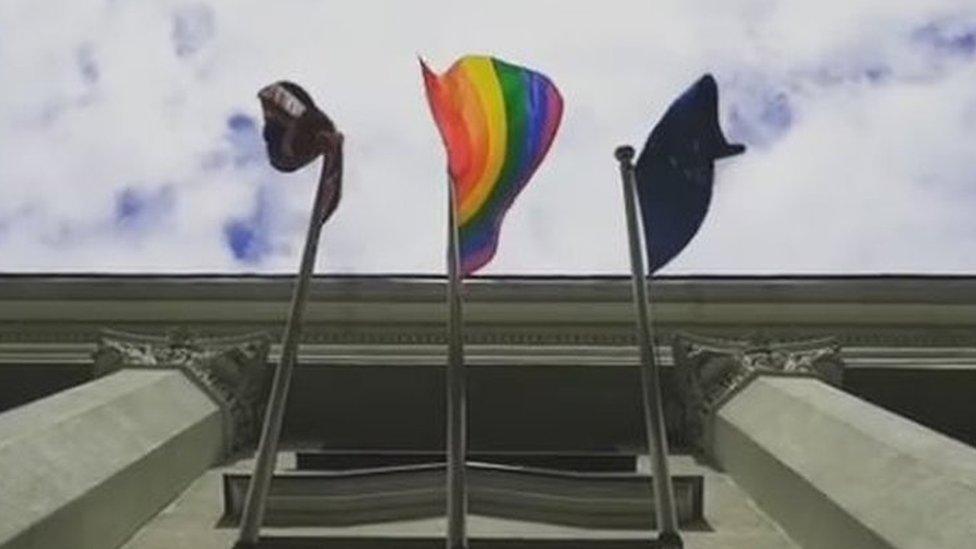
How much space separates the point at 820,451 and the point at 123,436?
638 cm

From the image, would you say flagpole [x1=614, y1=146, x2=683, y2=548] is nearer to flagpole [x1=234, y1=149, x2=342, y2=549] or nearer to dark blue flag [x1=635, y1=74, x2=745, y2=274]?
dark blue flag [x1=635, y1=74, x2=745, y2=274]

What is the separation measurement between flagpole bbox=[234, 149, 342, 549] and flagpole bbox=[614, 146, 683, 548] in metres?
2.39

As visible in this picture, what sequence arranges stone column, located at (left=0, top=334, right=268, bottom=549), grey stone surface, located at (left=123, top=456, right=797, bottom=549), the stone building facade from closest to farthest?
stone column, located at (left=0, top=334, right=268, bottom=549)
the stone building facade
grey stone surface, located at (left=123, top=456, right=797, bottom=549)

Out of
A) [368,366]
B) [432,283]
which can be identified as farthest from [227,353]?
[432,283]

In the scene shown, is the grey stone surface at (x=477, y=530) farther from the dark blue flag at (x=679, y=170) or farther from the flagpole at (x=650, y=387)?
the dark blue flag at (x=679, y=170)

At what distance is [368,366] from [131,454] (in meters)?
5.37

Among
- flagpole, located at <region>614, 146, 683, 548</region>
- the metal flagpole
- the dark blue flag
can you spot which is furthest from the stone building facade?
the metal flagpole

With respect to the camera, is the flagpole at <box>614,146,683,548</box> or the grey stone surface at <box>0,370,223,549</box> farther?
the grey stone surface at <box>0,370,223,549</box>

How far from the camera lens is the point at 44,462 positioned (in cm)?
1102

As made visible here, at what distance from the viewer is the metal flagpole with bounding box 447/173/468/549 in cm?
813

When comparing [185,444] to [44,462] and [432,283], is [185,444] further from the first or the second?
[432,283]

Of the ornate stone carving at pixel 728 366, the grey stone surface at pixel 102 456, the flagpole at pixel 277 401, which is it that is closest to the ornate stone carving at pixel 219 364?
the grey stone surface at pixel 102 456

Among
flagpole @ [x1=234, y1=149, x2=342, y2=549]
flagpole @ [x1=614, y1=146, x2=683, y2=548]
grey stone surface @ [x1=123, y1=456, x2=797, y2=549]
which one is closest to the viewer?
flagpole @ [x1=234, y1=149, x2=342, y2=549]

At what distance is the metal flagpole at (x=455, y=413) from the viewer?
8.13 m
